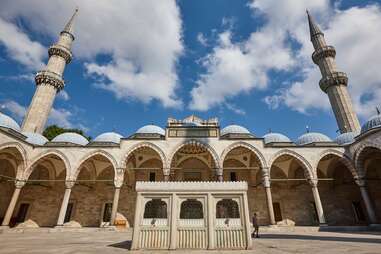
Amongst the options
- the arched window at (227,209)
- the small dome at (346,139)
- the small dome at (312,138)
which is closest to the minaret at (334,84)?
the small dome at (346,139)

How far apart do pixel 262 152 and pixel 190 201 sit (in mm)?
10154

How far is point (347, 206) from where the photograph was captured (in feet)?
57.2

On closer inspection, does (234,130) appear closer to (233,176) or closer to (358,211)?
(233,176)

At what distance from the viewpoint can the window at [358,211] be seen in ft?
56.1

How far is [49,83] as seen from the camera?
21281 millimetres

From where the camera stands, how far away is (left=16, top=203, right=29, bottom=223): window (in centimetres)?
1707

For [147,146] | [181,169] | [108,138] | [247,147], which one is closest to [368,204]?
[247,147]

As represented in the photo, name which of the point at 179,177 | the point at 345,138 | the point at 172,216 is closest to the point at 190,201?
the point at 172,216

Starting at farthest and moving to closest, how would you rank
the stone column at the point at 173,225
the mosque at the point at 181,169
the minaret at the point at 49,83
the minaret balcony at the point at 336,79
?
the minaret balcony at the point at 336,79 < the minaret at the point at 49,83 < the mosque at the point at 181,169 < the stone column at the point at 173,225

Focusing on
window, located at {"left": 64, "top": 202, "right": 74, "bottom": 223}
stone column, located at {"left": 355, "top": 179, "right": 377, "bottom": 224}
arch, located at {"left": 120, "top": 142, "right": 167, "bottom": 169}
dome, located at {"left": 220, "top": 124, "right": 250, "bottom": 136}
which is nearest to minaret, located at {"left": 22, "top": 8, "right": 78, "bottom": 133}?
window, located at {"left": 64, "top": 202, "right": 74, "bottom": 223}

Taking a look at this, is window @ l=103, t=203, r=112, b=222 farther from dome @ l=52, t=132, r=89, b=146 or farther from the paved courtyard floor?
the paved courtyard floor

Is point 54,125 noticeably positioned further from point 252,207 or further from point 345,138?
point 345,138

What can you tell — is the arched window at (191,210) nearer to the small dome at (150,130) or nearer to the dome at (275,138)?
the small dome at (150,130)

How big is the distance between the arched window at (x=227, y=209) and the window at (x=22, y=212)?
1796cm
